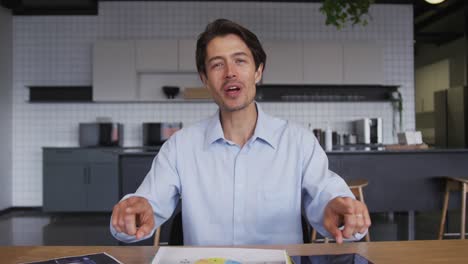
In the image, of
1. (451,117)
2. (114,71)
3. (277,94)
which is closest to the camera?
(114,71)

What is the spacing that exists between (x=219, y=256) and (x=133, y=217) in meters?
0.23

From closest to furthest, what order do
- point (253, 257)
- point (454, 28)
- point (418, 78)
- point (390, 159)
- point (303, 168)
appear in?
point (253, 257) → point (303, 168) → point (390, 159) → point (454, 28) → point (418, 78)

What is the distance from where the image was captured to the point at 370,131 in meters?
5.61

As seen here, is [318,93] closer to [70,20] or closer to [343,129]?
[343,129]

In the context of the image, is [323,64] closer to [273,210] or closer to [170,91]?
[170,91]

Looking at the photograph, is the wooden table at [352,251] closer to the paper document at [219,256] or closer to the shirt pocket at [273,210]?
the paper document at [219,256]

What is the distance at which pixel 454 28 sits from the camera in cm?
790

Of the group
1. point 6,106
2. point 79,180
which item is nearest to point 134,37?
point 6,106

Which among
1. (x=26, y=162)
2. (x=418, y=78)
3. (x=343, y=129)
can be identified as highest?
(x=418, y=78)

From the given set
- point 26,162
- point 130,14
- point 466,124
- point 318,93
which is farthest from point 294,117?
point 26,162

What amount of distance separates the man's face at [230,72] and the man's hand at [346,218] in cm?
45

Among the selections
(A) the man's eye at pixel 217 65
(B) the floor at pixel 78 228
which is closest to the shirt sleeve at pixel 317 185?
(A) the man's eye at pixel 217 65

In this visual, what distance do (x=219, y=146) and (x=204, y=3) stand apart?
16.1 feet

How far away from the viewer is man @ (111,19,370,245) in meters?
1.29
